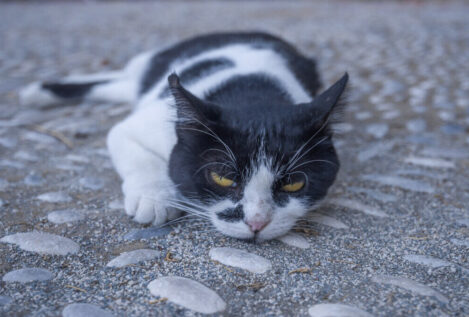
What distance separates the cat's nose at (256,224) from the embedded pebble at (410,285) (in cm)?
45

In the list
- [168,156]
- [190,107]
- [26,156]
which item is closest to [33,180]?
[26,156]

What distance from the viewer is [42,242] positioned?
1.70 meters

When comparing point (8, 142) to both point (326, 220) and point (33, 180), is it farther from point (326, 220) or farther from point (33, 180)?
point (326, 220)

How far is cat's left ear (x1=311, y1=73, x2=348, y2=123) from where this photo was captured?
69.7 inches

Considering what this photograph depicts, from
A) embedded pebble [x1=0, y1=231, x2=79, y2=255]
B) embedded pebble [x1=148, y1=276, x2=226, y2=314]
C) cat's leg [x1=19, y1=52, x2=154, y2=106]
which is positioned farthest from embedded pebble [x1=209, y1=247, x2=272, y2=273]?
cat's leg [x1=19, y1=52, x2=154, y2=106]

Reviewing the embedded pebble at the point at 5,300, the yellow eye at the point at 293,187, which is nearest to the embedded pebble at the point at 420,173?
the yellow eye at the point at 293,187

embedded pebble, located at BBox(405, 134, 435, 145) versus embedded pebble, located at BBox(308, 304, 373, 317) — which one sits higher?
embedded pebble, located at BBox(405, 134, 435, 145)

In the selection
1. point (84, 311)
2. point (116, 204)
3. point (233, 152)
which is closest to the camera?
point (84, 311)

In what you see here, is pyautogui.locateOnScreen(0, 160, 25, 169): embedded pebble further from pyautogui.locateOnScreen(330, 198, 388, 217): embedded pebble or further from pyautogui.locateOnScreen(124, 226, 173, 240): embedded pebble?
pyautogui.locateOnScreen(330, 198, 388, 217): embedded pebble

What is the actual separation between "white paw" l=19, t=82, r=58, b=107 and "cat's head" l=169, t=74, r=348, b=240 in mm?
2098

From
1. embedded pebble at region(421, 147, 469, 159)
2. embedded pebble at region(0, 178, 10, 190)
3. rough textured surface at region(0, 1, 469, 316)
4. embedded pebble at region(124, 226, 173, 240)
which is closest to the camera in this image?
rough textured surface at region(0, 1, 469, 316)

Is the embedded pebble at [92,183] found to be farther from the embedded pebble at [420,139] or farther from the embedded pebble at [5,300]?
the embedded pebble at [420,139]

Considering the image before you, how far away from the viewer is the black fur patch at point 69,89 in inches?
139

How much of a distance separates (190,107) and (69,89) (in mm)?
2289
